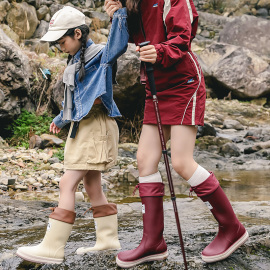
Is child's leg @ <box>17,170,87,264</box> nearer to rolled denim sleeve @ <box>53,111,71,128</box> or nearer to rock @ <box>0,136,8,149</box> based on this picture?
rolled denim sleeve @ <box>53,111,71,128</box>

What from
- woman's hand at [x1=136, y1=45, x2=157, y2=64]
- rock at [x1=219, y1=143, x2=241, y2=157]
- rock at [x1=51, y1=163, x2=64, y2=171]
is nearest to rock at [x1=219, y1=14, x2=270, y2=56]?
rock at [x1=219, y1=143, x2=241, y2=157]

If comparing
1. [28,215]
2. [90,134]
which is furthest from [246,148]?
[90,134]

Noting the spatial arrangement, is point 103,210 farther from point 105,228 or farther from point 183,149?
point 183,149

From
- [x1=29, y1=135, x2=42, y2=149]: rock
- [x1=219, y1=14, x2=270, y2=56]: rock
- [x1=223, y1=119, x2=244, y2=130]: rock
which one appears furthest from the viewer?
[x1=219, y1=14, x2=270, y2=56]: rock

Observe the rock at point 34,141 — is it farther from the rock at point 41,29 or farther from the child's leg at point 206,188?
the rock at point 41,29

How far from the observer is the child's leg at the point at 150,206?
9.04 feet

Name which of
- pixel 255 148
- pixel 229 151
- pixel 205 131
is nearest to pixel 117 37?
pixel 229 151

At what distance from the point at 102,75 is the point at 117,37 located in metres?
0.27

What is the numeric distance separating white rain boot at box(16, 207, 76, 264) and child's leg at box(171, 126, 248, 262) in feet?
2.51

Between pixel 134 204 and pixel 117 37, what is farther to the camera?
pixel 134 204

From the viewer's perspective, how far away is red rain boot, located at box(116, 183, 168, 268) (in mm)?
2744

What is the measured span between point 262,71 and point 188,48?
52.3ft

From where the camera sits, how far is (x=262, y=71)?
17812 mm

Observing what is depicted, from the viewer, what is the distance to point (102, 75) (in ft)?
9.68
